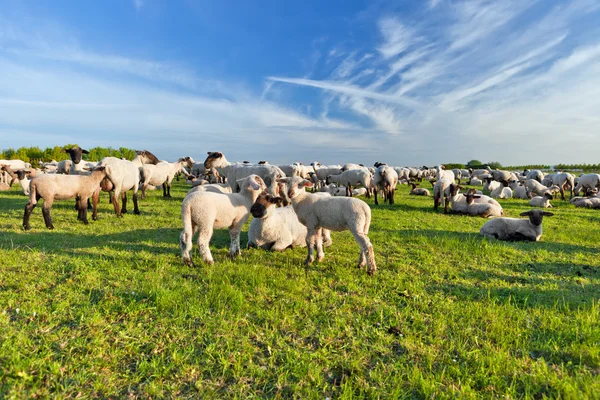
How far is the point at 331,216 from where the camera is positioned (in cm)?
607

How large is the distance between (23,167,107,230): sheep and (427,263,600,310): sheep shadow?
34.2ft

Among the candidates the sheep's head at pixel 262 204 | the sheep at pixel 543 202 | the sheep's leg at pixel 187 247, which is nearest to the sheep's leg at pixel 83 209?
the sheep's leg at pixel 187 247

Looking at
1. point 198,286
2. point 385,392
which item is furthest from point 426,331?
point 198,286

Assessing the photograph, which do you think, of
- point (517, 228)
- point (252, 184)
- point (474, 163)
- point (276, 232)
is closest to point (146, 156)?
point (252, 184)

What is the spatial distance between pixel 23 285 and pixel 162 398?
3650mm

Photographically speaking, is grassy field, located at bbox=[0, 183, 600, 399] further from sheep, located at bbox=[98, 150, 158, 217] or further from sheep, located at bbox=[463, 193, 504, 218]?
sheep, located at bbox=[463, 193, 504, 218]

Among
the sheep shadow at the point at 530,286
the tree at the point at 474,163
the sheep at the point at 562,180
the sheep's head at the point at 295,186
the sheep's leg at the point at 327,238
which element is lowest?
the sheep shadow at the point at 530,286

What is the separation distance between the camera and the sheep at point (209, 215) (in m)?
5.70

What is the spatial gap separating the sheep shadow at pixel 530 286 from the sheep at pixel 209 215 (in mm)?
4078

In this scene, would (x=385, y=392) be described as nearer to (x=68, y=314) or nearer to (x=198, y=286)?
(x=198, y=286)

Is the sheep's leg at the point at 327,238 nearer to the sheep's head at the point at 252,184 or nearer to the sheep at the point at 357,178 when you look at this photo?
the sheep's head at the point at 252,184

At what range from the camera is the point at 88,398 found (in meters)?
2.49

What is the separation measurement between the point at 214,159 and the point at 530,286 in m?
12.6

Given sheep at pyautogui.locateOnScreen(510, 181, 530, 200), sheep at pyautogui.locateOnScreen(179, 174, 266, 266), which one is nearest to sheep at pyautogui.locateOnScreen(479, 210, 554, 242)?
sheep at pyautogui.locateOnScreen(179, 174, 266, 266)
